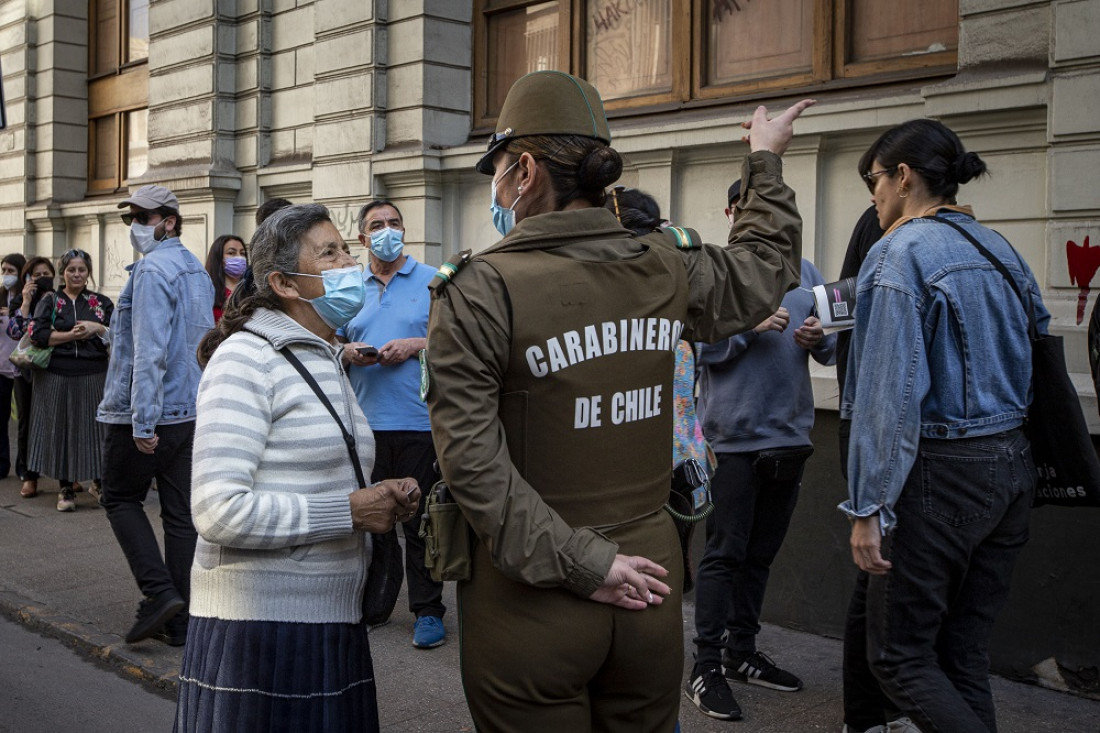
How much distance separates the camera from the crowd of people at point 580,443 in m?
2.38

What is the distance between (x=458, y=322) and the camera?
92.2 inches

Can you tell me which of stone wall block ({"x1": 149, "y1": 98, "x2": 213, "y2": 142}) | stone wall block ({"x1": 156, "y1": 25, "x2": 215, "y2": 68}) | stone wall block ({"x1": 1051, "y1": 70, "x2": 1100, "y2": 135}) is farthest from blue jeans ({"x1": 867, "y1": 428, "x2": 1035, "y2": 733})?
stone wall block ({"x1": 156, "y1": 25, "x2": 215, "y2": 68})

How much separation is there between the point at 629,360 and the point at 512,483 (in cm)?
38

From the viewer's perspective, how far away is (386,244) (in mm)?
5641

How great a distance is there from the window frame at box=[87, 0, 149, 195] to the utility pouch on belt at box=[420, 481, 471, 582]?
12.5 metres

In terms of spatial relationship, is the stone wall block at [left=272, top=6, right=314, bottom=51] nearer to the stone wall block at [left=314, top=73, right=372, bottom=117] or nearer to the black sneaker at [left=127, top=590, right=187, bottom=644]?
the stone wall block at [left=314, top=73, right=372, bottom=117]

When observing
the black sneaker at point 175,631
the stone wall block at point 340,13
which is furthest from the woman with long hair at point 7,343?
the black sneaker at point 175,631

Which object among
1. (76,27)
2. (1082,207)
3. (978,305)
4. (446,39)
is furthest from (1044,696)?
(76,27)

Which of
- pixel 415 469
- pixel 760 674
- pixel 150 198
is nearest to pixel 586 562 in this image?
pixel 760 674

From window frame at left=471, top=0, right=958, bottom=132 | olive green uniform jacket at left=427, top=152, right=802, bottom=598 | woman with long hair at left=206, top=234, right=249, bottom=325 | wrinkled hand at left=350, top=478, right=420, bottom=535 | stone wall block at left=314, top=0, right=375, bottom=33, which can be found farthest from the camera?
stone wall block at left=314, top=0, right=375, bottom=33

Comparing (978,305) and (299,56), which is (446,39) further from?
(978,305)

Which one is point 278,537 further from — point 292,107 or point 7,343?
point 7,343

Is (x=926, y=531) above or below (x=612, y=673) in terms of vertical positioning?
above

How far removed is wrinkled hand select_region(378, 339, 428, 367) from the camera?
5.48m
